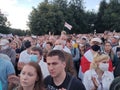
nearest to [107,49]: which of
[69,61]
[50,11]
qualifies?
[69,61]

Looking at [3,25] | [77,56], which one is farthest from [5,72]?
[3,25]

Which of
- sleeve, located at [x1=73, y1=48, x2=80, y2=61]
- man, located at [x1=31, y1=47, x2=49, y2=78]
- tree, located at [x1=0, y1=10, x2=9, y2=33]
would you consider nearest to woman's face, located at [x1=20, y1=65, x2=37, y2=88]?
man, located at [x1=31, y1=47, x2=49, y2=78]

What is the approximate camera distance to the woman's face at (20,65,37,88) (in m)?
3.81

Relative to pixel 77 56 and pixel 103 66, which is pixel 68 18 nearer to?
pixel 77 56

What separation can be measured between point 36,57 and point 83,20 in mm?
68118

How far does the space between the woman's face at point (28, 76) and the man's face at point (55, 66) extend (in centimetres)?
24

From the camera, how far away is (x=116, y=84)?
4.11 meters

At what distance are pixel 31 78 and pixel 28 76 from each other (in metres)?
0.05

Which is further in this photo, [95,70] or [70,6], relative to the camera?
[70,6]

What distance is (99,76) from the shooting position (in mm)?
5551

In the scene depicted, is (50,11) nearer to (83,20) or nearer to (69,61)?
(83,20)

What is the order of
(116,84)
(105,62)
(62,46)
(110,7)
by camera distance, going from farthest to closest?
(110,7) < (62,46) < (105,62) < (116,84)

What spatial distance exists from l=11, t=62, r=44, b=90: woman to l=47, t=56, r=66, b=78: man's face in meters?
0.17

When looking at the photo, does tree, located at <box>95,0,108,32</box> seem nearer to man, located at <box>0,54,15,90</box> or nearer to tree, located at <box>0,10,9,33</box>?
tree, located at <box>0,10,9,33</box>
